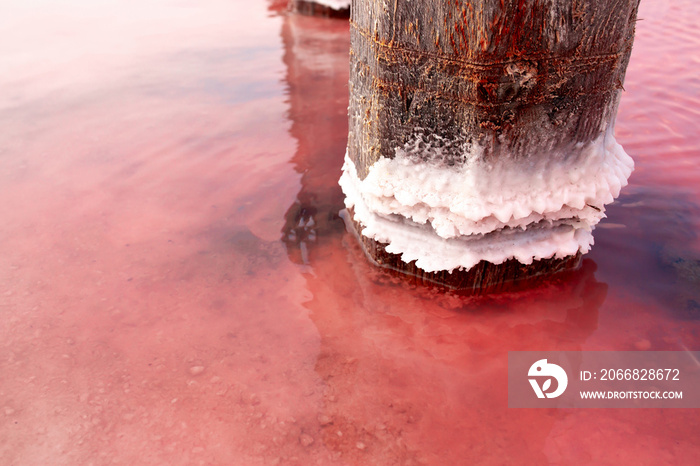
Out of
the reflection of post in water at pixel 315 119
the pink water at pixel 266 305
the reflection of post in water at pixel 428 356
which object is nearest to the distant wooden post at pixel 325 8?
the reflection of post in water at pixel 315 119

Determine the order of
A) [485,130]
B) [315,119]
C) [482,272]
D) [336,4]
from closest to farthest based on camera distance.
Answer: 1. [485,130]
2. [482,272]
3. [315,119]
4. [336,4]

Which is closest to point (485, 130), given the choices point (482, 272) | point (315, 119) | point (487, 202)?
point (487, 202)

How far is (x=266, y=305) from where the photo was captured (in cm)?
243

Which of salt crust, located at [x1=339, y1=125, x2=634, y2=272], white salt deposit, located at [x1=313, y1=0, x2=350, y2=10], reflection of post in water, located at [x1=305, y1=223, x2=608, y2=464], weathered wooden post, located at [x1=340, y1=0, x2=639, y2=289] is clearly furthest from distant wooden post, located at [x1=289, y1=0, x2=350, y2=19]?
salt crust, located at [x1=339, y1=125, x2=634, y2=272]

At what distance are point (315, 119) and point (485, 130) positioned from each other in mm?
2145

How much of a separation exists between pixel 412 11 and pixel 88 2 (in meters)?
5.93

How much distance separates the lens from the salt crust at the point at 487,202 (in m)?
2.17

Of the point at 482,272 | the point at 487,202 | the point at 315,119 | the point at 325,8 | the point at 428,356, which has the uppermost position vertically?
the point at 325,8

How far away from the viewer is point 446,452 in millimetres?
1794

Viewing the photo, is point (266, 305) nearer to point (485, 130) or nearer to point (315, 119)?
point (485, 130)

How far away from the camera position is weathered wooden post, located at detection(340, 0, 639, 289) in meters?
1.92

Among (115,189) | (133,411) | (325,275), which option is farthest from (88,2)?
(133,411)

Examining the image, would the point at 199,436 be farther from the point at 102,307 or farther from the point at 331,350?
the point at 102,307

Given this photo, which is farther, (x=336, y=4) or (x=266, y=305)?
(x=336, y=4)
